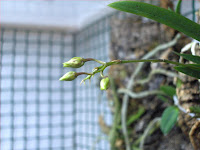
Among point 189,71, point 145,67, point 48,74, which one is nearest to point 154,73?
point 145,67

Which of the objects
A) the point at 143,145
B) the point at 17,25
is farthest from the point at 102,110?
the point at 17,25

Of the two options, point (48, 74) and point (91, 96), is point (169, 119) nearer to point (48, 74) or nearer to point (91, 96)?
point (91, 96)

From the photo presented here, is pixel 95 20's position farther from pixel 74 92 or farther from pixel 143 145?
pixel 143 145

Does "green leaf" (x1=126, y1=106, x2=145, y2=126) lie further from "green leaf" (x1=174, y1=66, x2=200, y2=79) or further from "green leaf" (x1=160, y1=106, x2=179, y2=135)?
"green leaf" (x1=174, y1=66, x2=200, y2=79)

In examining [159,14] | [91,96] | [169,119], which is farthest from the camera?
[91,96]

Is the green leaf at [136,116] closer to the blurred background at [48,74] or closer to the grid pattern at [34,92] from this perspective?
the blurred background at [48,74]

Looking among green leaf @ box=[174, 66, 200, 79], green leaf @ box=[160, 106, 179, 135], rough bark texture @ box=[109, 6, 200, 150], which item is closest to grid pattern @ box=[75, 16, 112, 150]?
rough bark texture @ box=[109, 6, 200, 150]
